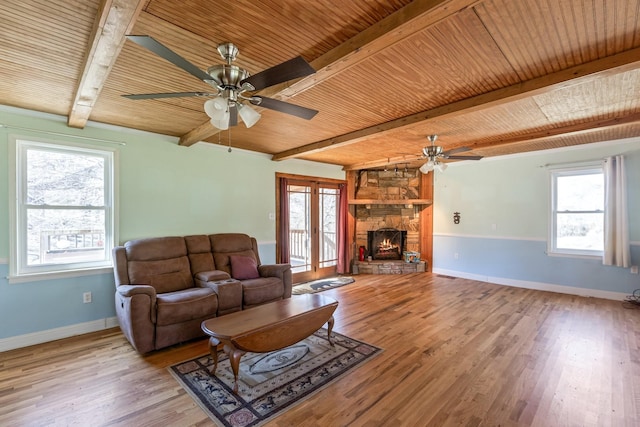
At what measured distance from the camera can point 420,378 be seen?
238cm

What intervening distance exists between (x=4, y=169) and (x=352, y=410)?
12.9 ft

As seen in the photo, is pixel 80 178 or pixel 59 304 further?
pixel 80 178

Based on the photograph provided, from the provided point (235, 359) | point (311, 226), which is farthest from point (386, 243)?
point (235, 359)

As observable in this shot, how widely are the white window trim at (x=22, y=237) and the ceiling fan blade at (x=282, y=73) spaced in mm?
2716

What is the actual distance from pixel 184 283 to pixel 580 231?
20.0ft

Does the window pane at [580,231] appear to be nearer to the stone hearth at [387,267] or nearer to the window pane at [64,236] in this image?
the stone hearth at [387,267]

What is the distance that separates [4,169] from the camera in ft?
9.58

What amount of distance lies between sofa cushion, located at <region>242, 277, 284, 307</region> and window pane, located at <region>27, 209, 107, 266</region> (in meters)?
1.77

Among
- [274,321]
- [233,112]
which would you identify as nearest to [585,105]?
[233,112]

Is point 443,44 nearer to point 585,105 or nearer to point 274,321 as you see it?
point 585,105

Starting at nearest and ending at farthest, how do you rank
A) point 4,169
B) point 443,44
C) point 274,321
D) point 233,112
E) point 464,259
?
point 443,44
point 233,112
point 274,321
point 4,169
point 464,259

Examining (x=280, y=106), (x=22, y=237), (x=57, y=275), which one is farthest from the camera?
(x=57, y=275)

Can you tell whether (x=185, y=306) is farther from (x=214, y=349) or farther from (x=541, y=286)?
(x=541, y=286)

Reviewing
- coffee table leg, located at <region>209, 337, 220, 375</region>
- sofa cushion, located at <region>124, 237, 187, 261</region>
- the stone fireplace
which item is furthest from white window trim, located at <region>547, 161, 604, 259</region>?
sofa cushion, located at <region>124, 237, 187, 261</region>
